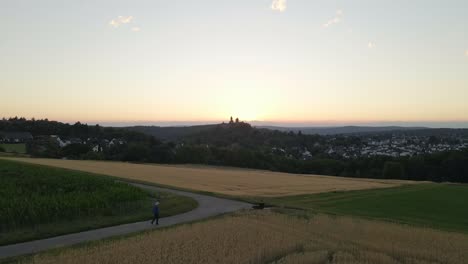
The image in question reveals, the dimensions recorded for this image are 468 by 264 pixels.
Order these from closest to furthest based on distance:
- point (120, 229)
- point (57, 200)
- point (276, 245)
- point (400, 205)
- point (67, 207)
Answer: point (276, 245)
point (120, 229)
point (67, 207)
point (57, 200)
point (400, 205)

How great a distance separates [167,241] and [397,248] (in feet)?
33.5

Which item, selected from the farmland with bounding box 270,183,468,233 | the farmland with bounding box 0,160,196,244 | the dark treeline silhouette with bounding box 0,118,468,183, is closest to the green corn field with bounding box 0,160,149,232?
the farmland with bounding box 0,160,196,244

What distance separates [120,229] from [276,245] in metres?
9.01

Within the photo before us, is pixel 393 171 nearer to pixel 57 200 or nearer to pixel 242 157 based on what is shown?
pixel 242 157

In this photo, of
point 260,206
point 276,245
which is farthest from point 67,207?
point 260,206

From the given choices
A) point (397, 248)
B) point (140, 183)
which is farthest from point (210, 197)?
point (397, 248)

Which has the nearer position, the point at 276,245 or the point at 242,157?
the point at 276,245

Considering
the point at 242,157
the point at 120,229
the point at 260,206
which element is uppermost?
the point at 120,229

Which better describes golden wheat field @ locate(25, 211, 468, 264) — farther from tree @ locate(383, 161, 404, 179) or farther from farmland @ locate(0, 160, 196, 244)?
tree @ locate(383, 161, 404, 179)

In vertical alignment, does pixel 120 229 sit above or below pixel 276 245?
below

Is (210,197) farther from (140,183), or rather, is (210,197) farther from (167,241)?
(167,241)

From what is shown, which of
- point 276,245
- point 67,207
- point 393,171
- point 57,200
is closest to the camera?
point 276,245

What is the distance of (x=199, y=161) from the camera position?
109m

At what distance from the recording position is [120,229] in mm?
23703
